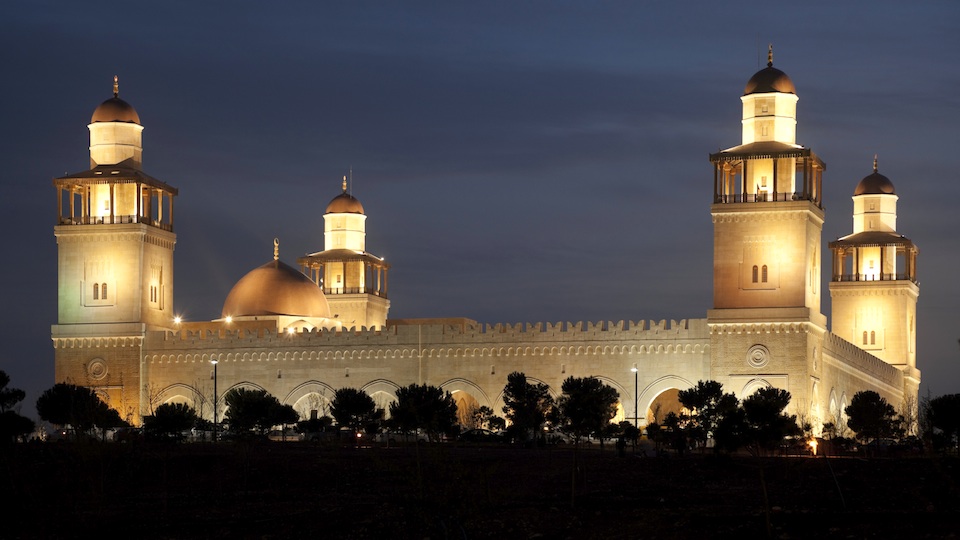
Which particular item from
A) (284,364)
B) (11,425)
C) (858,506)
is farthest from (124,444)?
(284,364)

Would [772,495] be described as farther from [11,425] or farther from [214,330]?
[214,330]

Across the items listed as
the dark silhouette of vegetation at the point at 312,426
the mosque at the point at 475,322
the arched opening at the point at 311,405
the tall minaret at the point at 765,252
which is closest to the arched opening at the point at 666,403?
the mosque at the point at 475,322

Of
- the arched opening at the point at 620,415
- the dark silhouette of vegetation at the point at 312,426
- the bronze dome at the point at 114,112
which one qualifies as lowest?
the dark silhouette of vegetation at the point at 312,426

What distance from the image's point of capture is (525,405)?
55.5 m

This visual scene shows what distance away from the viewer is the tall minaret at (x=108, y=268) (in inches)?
2621

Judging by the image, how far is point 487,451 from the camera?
163 ft

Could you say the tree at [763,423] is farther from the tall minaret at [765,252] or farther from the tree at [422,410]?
the tall minaret at [765,252]

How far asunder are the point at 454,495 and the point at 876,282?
47.8 metres

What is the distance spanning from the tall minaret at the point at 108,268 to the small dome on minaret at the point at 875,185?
2946 cm

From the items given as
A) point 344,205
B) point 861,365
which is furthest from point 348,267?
point 861,365

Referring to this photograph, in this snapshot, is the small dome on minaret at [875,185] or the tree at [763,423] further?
the small dome on minaret at [875,185]

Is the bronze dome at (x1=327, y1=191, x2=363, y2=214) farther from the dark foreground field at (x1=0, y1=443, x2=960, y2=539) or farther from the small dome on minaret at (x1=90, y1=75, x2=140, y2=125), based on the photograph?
the dark foreground field at (x1=0, y1=443, x2=960, y2=539)

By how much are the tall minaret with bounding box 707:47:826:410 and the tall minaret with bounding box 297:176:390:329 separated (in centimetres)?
2016

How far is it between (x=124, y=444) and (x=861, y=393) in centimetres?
2408
